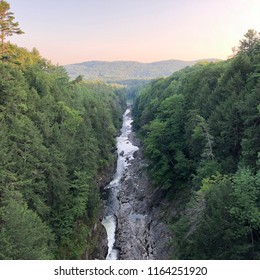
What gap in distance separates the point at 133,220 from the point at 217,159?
14072mm

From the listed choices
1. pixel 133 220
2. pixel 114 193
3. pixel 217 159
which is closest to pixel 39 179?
pixel 133 220

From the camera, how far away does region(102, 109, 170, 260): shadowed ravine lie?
97.0 feet

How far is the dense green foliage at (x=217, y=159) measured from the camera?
1747cm

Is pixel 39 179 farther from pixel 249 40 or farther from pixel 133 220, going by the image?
pixel 249 40

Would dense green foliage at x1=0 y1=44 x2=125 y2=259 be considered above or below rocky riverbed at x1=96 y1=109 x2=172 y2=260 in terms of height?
above

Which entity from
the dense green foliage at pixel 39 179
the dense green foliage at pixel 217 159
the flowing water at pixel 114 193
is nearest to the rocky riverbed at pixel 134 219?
the flowing water at pixel 114 193

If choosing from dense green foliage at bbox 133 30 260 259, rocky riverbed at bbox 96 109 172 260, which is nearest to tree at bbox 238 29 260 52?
dense green foliage at bbox 133 30 260 259

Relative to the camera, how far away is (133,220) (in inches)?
1426

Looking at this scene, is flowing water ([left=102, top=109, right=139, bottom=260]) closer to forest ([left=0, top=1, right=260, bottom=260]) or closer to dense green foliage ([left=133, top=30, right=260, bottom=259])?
forest ([left=0, top=1, right=260, bottom=260])

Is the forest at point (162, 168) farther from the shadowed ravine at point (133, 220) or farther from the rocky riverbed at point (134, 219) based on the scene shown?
the shadowed ravine at point (133, 220)

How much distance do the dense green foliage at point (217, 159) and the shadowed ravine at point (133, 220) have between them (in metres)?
3.25

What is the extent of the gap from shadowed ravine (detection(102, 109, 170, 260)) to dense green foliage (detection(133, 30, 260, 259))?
3.25 meters
